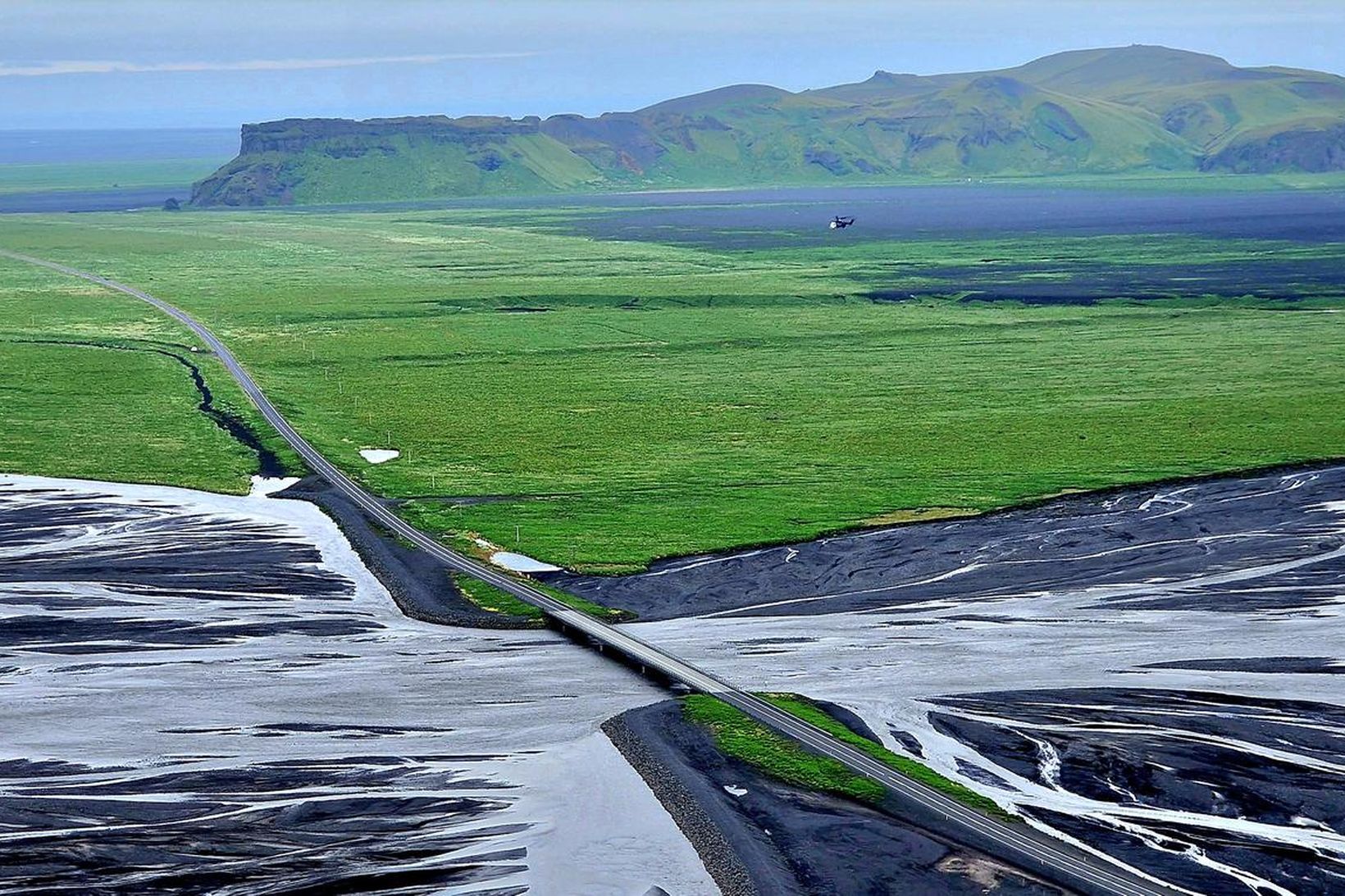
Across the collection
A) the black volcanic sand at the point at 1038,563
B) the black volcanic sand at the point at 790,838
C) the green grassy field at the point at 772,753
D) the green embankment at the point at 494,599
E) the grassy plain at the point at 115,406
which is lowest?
the black volcanic sand at the point at 790,838

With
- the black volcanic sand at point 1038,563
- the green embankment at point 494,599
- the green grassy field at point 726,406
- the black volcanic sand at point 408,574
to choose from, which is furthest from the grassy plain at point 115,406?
the black volcanic sand at point 1038,563

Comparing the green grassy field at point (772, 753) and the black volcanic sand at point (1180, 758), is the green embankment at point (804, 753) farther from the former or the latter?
the black volcanic sand at point (1180, 758)

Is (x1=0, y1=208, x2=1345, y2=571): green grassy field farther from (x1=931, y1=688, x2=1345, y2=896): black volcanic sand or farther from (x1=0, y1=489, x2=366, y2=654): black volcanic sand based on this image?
(x1=931, y1=688, x2=1345, y2=896): black volcanic sand

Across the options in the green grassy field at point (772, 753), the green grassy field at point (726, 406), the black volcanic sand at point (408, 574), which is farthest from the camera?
the green grassy field at point (726, 406)

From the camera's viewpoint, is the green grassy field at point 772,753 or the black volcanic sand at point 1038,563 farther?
the black volcanic sand at point 1038,563

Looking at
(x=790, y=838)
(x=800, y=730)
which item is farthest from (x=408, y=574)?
(x=790, y=838)

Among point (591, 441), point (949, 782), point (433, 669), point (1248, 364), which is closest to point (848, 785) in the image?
point (949, 782)

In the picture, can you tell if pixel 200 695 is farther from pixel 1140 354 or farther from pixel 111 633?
pixel 1140 354
